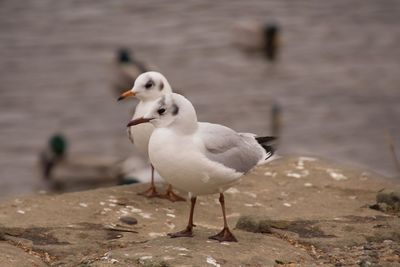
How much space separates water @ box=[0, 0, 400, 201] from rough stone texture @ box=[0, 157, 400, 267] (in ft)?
26.2

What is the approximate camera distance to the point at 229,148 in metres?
7.64

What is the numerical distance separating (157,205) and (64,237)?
55.4 inches

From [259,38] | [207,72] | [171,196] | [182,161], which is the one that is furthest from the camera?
[259,38]

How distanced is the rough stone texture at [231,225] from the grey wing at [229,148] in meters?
0.43

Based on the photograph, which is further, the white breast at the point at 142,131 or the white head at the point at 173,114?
the white breast at the point at 142,131

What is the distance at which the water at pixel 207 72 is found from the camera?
62.7 feet

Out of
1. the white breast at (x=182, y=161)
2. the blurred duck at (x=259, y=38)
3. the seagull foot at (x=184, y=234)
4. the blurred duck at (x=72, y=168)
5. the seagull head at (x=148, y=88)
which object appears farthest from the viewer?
the blurred duck at (x=259, y=38)

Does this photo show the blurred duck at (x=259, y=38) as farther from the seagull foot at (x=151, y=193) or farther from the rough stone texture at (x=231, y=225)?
the seagull foot at (x=151, y=193)

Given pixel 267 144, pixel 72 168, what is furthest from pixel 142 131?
pixel 72 168

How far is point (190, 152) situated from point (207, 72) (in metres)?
14.6

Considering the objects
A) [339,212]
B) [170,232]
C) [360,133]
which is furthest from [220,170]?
[360,133]

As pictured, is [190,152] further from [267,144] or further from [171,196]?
[171,196]

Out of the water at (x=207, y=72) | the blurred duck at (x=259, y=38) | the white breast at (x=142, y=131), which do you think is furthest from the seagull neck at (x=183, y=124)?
the blurred duck at (x=259, y=38)

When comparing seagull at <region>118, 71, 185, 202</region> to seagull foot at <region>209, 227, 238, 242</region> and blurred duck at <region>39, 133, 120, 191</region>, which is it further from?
blurred duck at <region>39, 133, 120, 191</region>
